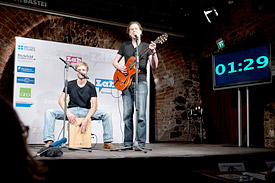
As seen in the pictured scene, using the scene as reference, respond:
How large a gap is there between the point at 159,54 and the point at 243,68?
2437 mm

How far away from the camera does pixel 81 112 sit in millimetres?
3496

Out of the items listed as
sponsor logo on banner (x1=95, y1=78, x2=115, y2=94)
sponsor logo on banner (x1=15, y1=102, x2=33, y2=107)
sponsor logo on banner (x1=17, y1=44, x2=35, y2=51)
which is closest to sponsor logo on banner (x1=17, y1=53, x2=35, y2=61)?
sponsor logo on banner (x1=17, y1=44, x2=35, y2=51)

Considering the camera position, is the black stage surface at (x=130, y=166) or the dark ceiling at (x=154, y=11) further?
the dark ceiling at (x=154, y=11)

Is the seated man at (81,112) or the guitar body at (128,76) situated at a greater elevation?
the guitar body at (128,76)

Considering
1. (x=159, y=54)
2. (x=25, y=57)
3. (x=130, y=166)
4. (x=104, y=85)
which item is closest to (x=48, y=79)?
(x=25, y=57)

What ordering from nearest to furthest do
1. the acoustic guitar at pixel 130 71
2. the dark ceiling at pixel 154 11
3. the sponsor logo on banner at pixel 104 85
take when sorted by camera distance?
the acoustic guitar at pixel 130 71
the dark ceiling at pixel 154 11
the sponsor logo on banner at pixel 104 85

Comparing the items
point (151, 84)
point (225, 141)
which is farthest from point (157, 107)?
point (225, 141)

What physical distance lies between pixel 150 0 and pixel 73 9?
64.7 inches

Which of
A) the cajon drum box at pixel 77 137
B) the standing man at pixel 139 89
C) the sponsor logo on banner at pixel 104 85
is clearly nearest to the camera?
the standing man at pixel 139 89

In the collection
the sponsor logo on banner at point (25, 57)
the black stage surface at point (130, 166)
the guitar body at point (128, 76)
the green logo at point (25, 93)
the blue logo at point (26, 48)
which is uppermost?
the blue logo at point (26, 48)

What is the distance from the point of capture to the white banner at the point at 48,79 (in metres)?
4.51

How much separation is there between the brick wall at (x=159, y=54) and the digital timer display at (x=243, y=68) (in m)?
1.78

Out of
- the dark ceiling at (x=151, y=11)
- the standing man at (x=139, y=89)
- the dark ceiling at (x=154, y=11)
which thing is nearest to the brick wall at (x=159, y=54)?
the dark ceiling at (x=154, y=11)

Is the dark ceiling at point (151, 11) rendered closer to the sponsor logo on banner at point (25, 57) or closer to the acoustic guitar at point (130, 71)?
the sponsor logo on banner at point (25, 57)
